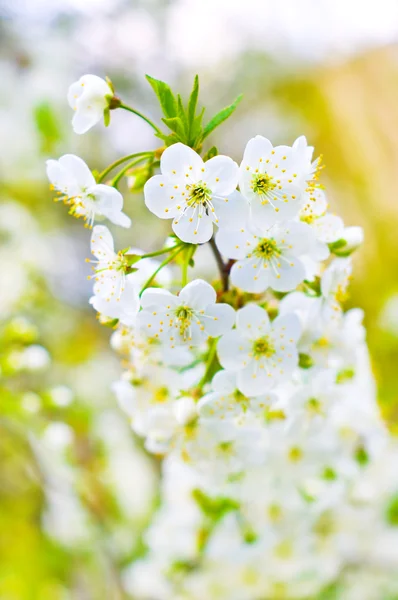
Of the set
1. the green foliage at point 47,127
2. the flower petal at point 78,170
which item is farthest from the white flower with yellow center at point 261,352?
the green foliage at point 47,127

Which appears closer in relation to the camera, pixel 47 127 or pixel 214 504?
pixel 214 504

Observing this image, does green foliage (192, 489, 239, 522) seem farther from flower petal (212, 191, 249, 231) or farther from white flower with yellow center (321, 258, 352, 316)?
flower petal (212, 191, 249, 231)

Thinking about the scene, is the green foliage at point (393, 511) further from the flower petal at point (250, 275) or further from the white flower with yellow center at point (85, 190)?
the white flower with yellow center at point (85, 190)

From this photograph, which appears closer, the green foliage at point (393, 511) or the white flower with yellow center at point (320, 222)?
the white flower with yellow center at point (320, 222)

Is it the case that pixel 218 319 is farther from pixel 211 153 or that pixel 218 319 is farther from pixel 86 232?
pixel 86 232

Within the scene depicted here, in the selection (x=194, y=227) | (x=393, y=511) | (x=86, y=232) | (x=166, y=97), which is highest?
(x=86, y=232)

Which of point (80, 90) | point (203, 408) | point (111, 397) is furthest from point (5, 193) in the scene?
point (203, 408)

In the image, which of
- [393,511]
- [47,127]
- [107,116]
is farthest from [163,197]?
[47,127]
